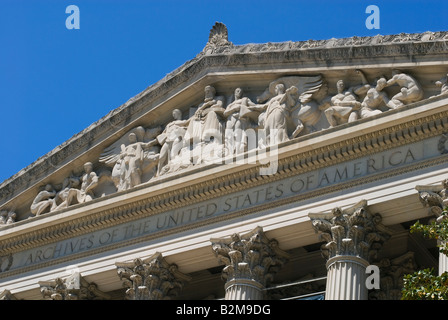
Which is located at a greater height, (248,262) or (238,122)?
(238,122)

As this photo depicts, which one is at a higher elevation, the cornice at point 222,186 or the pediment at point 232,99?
the pediment at point 232,99

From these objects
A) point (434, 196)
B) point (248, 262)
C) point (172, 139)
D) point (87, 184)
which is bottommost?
point (248, 262)

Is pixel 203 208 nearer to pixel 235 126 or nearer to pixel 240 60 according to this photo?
pixel 235 126

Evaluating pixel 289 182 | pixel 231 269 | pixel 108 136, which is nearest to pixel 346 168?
pixel 289 182

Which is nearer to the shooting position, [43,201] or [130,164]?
[130,164]

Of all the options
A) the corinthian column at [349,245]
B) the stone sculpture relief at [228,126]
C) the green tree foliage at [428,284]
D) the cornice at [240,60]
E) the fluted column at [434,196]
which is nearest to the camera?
the green tree foliage at [428,284]

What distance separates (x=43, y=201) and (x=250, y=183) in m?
8.96

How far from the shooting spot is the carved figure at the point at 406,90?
31.0 m

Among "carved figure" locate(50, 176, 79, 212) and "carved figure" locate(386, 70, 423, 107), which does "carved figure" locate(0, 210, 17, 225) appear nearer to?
"carved figure" locate(50, 176, 79, 212)

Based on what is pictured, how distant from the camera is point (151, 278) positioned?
111 feet

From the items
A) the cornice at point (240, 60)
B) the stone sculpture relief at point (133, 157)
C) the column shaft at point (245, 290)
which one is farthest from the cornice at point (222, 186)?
the column shaft at point (245, 290)

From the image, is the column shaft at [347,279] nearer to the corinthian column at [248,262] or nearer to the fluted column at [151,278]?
the corinthian column at [248,262]

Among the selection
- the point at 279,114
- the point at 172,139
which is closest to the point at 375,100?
the point at 279,114

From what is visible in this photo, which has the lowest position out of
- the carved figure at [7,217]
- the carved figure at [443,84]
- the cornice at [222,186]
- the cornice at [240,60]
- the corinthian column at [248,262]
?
the corinthian column at [248,262]
